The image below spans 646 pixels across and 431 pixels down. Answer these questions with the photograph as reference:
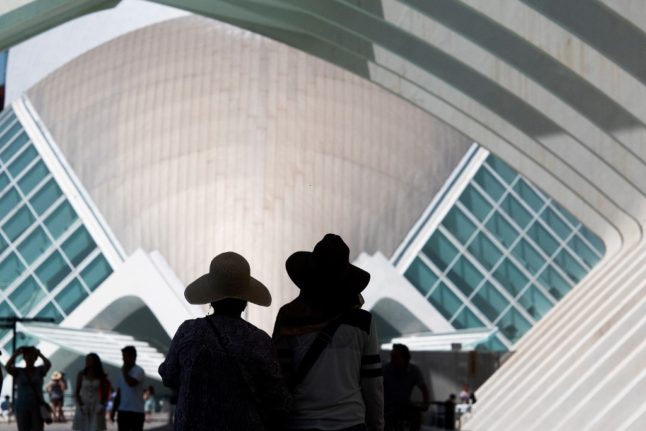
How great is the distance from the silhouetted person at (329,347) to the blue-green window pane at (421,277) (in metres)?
38.8

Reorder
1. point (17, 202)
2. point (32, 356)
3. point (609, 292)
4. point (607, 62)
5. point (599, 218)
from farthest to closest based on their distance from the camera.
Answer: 1. point (17, 202)
2. point (599, 218)
3. point (609, 292)
4. point (607, 62)
5. point (32, 356)

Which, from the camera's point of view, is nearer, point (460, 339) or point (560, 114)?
point (560, 114)

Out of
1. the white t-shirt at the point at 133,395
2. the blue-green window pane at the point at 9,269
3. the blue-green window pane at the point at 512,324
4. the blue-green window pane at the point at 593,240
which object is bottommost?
A: the white t-shirt at the point at 133,395

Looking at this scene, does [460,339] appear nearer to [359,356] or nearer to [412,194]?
[412,194]

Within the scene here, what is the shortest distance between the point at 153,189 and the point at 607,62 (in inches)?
1205

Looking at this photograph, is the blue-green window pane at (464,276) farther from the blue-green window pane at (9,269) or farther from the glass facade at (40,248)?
the blue-green window pane at (9,269)

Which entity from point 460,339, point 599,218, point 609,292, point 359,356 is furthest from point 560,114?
point 460,339

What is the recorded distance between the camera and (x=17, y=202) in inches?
1786

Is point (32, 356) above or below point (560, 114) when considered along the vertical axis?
below

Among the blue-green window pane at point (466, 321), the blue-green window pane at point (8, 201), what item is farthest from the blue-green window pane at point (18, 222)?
the blue-green window pane at point (466, 321)

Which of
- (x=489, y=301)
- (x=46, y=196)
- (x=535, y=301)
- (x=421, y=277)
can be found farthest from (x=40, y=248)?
(x=535, y=301)

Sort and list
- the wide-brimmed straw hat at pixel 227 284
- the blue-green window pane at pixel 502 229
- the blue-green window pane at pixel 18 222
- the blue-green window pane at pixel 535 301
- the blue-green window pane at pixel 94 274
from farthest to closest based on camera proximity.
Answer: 1. the blue-green window pane at pixel 502 229
2. the blue-green window pane at pixel 18 222
3. the blue-green window pane at pixel 535 301
4. the blue-green window pane at pixel 94 274
5. the wide-brimmed straw hat at pixel 227 284

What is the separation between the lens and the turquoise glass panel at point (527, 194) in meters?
46.2

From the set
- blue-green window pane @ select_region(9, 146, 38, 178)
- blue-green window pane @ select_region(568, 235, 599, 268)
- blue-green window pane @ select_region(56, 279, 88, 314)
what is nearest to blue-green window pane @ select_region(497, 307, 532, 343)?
blue-green window pane @ select_region(568, 235, 599, 268)
